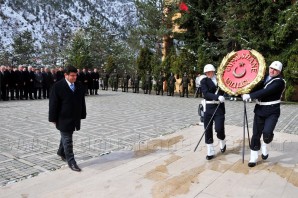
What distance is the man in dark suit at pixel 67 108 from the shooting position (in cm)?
506

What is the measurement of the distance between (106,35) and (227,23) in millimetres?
26201

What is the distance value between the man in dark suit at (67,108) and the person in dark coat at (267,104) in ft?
9.46

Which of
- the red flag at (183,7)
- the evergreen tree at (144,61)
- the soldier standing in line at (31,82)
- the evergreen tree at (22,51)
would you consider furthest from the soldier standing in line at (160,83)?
the evergreen tree at (22,51)

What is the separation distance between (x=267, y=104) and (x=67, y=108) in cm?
342

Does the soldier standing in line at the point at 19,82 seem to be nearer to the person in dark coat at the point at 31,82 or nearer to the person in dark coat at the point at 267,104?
the person in dark coat at the point at 31,82

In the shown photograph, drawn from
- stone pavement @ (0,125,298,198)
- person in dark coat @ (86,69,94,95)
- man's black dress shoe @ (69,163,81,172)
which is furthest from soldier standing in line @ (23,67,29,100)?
man's black dress shoe @ (69,163,81,172)

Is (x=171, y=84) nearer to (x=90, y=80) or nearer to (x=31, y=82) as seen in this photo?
(x=90, y=80)

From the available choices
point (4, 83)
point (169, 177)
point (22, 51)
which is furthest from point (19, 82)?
point (22, 51)

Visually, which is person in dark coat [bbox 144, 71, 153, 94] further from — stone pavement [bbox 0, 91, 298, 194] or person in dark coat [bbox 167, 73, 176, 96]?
stone pavement [bbox 0, 91, 298, 194]

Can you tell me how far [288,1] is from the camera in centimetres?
1780

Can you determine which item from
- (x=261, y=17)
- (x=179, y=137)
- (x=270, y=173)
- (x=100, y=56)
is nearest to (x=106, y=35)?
(x=100, y=56)

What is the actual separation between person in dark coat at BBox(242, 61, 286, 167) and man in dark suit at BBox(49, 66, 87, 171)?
2.88 m

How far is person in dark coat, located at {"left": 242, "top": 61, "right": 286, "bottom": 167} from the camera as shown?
5301 millimetres

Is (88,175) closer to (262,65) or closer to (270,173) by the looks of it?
(270,173)
